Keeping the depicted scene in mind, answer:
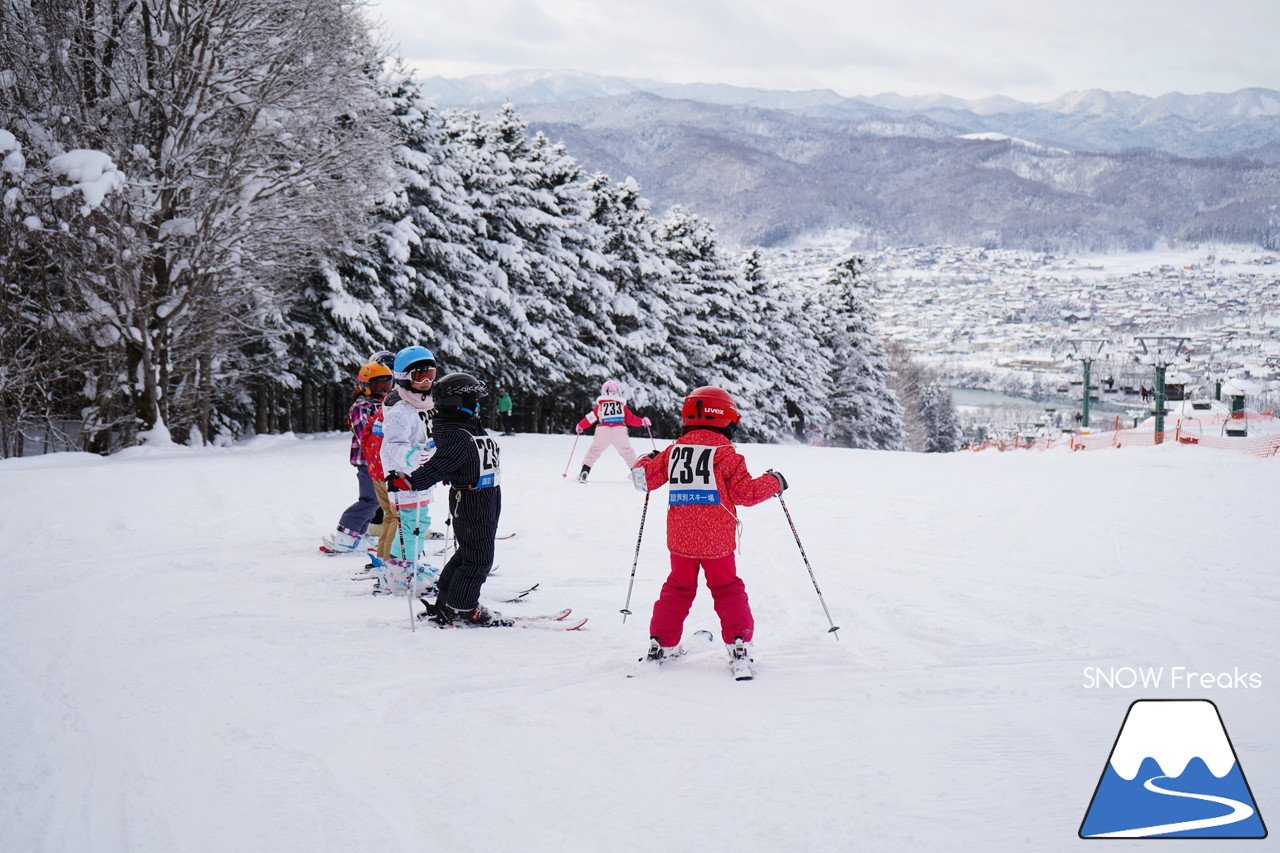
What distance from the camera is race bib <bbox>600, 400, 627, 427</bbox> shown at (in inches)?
509

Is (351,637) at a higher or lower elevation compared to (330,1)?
lower

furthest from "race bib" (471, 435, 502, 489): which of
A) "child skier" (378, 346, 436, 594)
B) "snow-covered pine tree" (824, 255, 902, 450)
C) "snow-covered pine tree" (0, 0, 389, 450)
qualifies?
"snow-covered pine tree" (824, 255, 902, 450)

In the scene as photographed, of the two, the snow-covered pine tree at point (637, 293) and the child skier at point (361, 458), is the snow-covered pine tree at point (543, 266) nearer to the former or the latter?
the snow-covered pine tree at point (637, 293)

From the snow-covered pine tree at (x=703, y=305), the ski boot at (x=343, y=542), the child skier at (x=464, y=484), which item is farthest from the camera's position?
the snow-covered pine tree at (x=703, y=305)

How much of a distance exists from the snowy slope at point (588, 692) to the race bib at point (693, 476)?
38.0 inches

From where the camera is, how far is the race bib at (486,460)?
5.53 meters

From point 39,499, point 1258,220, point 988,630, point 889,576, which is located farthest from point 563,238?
point 1258,220

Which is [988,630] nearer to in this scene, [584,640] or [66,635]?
[584,640]

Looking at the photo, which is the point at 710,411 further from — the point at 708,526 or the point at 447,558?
the point at 447,558

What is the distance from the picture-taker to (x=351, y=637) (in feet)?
18.0

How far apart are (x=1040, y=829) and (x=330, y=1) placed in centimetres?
1745

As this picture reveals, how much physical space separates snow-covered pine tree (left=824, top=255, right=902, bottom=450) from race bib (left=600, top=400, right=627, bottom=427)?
30.3 metres

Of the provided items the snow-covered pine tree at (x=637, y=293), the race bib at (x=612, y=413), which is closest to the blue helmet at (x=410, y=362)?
the race bib at (x=612, y=413)

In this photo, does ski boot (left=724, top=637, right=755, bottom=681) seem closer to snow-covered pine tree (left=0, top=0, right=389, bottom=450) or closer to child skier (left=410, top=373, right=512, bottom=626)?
child skier (left=410, top=373, right=512, bottom=626)
